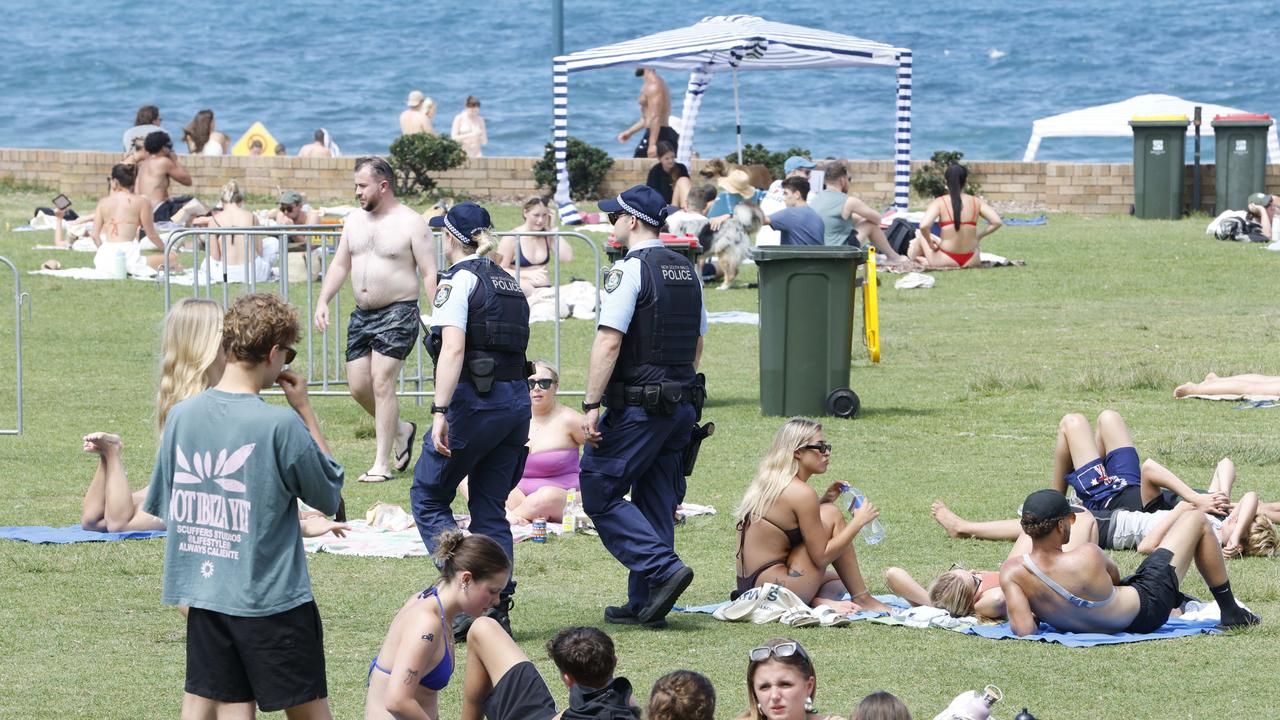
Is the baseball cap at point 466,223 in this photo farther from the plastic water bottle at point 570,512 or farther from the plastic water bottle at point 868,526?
the plastic water bottle at point 570,512

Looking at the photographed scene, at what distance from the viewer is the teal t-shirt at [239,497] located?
15.8 feet

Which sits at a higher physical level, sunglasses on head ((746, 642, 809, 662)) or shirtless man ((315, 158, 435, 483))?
shirtless man ((315, 158, 435, 483))

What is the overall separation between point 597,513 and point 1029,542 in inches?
74.2

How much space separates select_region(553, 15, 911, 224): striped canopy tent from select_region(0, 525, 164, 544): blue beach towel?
1574 centimetres

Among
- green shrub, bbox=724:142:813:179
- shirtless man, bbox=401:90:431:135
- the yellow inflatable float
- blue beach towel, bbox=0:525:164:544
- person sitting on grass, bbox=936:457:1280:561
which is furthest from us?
the yellow inflatable float

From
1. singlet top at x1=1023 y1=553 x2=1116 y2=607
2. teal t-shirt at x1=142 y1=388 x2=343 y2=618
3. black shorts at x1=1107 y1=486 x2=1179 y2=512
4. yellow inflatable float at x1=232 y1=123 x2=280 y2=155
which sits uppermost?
yellow inflatable float at x1=232 y1=123 x2=280 y2=155

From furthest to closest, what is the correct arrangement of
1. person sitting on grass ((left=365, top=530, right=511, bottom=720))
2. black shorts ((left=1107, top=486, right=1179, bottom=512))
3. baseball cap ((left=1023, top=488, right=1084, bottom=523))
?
black shorts ((left=1107, top=486, right=1179, bottom=512)) → baseball cap ((left=1023, top=488, right=1084, bottom=523)) → person sitting on grass ((left=365, top=530, right=511, bottom=720))

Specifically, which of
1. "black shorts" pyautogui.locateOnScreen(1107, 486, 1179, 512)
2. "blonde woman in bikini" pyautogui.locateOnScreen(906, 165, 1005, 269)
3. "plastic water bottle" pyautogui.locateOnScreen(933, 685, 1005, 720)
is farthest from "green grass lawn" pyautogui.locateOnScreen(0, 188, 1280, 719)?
"plastic water bottle" pyautogui.locateOnScreen(933, 685, 1005, 720)

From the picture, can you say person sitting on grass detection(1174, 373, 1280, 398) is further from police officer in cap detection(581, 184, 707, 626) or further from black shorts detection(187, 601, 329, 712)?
black shorts detection(187, 601, 329, 712)

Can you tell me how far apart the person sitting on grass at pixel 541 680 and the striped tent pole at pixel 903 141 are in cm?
1916

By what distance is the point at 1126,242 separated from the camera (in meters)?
22.4

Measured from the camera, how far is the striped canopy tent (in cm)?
2502

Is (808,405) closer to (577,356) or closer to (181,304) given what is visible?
(577,356)

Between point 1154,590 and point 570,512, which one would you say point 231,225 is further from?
point 1154,590
